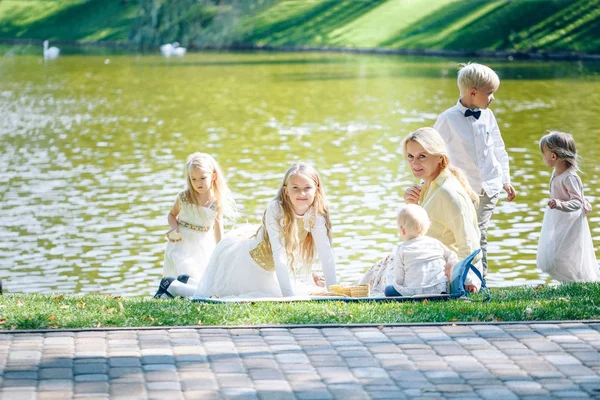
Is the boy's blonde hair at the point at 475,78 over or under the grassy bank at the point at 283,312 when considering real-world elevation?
over

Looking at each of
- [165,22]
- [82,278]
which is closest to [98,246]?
[82,278]

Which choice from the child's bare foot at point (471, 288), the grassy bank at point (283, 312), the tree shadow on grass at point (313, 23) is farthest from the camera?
the tree shadow on grass at point (313, 23)

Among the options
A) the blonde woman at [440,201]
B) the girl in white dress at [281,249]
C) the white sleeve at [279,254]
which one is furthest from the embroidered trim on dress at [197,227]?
the blonde woman at [440,201]

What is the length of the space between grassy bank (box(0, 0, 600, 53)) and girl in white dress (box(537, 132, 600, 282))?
122 ft

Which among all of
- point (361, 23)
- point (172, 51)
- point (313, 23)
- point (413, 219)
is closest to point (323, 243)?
point (413, 219)

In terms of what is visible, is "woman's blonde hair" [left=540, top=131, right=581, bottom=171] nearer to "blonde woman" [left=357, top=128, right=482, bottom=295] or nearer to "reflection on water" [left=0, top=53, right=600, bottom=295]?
"blonde woman" [left=357, top=128, right=482, bottom=295]

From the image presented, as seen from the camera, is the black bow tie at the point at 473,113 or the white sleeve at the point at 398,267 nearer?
the white sleeve at the point at 398,267

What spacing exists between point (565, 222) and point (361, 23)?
4860 cm

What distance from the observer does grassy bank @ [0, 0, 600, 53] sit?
157ft

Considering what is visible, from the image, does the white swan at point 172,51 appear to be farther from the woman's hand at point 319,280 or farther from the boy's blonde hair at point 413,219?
the boy's blonde hair at point 413,219

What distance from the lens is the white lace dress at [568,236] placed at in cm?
930

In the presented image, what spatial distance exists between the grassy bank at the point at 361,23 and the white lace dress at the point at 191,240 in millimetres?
37717

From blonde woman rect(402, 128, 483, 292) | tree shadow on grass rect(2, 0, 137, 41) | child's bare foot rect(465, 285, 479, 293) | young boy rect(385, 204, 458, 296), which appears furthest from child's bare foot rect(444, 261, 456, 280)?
tree shadow on grass rect(2, 0, 137, 41)

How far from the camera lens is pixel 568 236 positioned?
937 cm
